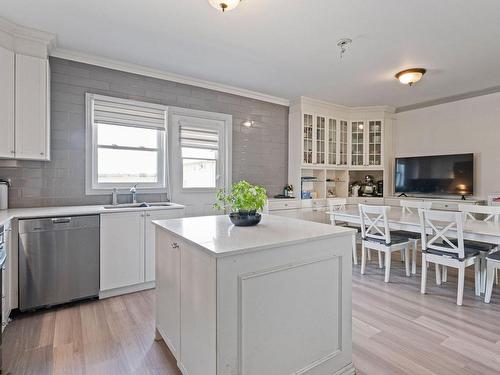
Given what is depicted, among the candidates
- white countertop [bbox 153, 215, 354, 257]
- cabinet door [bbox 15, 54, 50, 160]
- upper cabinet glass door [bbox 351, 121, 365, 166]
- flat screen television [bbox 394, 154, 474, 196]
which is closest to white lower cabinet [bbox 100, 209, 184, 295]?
cabinet door [bbox 15, 54, 50, 160]

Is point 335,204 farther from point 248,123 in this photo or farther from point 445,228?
point 248,123

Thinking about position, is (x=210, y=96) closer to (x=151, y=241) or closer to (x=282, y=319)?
(x=151, y=241)

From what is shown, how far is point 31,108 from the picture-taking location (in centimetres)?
276

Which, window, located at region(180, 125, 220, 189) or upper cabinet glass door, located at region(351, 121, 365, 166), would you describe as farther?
upper cabinet glass door, located at region(351, 121, 365, 166)

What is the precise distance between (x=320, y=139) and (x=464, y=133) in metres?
2.31

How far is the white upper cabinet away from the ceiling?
1.49 meters

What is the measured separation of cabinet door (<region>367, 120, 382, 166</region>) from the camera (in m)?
5.43

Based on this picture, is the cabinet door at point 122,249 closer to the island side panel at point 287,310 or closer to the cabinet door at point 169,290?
the cabinet door at point 169,290

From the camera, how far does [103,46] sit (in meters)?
2.99

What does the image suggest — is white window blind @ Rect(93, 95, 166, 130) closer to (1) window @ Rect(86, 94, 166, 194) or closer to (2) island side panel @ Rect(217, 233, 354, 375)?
(1) window @ Rect(86, 94, 166, 194)

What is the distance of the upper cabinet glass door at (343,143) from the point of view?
18.0 feet

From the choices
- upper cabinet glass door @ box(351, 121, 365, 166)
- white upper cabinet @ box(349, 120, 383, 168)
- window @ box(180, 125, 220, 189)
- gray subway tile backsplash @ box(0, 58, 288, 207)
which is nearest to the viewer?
gray subway tile backsplash @ box(0, 58, 288, 207)

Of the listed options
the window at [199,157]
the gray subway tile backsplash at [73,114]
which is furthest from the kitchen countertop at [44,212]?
the window at [199,157]

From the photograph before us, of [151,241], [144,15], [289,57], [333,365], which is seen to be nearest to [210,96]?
[289,57]
